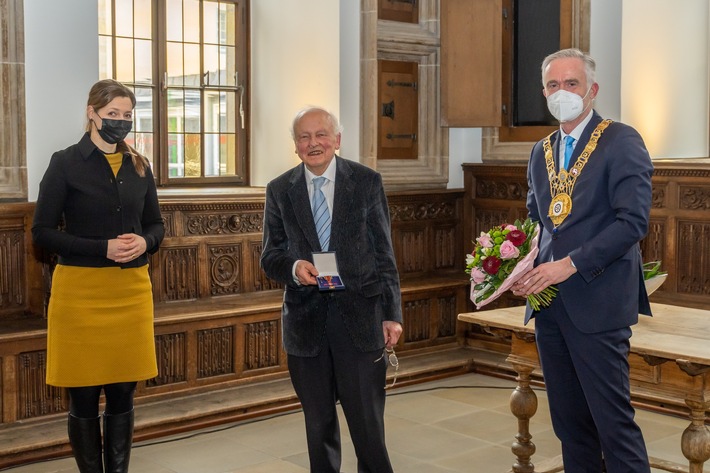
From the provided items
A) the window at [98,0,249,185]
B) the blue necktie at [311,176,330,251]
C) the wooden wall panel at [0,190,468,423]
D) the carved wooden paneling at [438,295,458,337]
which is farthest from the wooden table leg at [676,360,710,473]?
the window at [98,0,249,185]

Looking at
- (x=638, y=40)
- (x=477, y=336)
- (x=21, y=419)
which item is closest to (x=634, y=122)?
(x=638, y=40)

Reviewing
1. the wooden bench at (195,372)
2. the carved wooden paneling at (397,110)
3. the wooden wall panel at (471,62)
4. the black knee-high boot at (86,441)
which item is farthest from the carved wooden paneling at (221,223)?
the black knee-high boot at (86,441)

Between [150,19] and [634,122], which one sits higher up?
[150,19]

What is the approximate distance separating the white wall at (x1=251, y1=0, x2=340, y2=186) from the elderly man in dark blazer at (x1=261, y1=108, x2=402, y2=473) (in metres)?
3.46

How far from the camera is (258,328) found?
650cm

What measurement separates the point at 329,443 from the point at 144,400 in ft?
8.12

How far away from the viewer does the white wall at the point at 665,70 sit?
6777mm

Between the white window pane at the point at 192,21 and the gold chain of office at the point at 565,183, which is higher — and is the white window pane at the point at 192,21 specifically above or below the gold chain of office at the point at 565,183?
above

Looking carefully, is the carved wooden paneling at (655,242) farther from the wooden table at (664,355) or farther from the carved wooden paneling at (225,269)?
the carved wooden paneling at (225,269)

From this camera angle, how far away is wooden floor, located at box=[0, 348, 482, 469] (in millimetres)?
5172

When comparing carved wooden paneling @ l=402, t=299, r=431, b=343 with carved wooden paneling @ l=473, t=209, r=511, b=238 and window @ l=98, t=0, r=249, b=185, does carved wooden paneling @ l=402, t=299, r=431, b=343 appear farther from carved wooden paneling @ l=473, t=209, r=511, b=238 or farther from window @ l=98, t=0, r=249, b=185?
window @ l=98, t=0, r=249, b=185

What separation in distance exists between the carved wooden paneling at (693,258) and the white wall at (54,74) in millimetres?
3873

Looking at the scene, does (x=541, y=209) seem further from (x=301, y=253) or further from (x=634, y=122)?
(x=634, y=122)

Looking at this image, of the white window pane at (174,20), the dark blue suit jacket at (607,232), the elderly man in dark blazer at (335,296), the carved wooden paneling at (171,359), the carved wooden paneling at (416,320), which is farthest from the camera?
the carved wooden paneling at (416,320)
